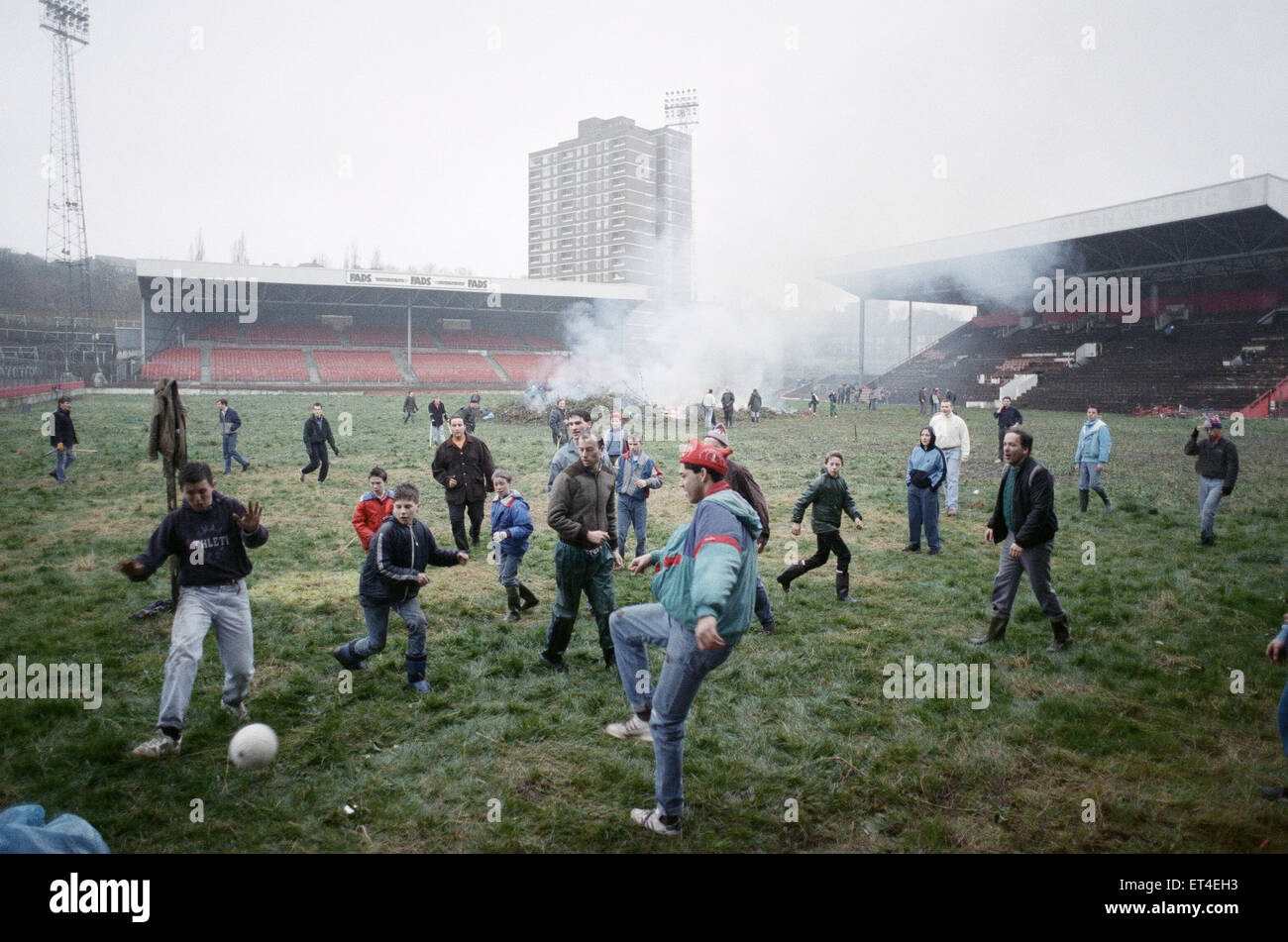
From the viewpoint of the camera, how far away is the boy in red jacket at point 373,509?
6820 millimetres

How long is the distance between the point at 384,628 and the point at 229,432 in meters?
12.2

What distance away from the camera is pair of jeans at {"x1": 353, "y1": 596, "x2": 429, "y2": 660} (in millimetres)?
5641

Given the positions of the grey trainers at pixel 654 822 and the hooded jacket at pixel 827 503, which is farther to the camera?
the hooded jacket at pixel 827 503

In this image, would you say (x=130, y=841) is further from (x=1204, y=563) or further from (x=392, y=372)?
(x=392, y=372)

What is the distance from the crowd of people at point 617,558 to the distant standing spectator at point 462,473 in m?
0.02

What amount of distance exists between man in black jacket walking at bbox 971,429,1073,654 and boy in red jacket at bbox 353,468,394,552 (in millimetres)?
5508

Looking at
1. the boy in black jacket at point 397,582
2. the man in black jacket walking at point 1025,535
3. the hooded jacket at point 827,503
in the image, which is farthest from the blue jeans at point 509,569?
the man in black jacket walking at point 1025,535

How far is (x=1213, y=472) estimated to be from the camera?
31.7 feet

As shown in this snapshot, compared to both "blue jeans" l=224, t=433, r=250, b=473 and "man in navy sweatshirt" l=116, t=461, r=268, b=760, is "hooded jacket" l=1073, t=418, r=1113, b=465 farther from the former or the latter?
"blue jeans" l=224, t=433, r=250, b=473

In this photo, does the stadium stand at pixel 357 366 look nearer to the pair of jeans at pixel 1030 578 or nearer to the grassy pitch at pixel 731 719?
the grassy pitch at pixel 731 719

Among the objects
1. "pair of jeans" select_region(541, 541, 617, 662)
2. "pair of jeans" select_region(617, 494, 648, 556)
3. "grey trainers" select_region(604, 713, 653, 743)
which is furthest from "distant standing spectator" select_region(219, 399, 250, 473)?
"grey trainers" select_region(604, 713, 653, 743)

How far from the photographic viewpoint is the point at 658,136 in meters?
98.2
